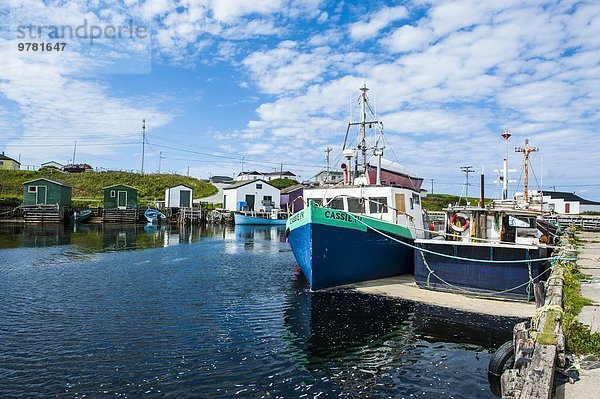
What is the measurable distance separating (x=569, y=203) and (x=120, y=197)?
7325cm

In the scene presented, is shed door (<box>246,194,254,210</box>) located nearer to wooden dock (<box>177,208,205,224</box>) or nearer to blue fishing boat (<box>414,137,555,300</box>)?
wooden dock (<box>177,208,205,224</box>)

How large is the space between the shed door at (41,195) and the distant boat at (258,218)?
23.7m

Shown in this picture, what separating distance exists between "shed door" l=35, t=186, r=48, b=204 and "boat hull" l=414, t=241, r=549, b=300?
168ft

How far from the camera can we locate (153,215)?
55.7 meters

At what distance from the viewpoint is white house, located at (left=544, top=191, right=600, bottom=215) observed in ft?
241

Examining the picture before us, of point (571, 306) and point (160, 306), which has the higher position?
point (571, 306)

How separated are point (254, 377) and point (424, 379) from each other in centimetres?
348

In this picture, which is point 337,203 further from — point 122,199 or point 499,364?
point 122,199

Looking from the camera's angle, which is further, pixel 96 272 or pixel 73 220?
pixel 73 220

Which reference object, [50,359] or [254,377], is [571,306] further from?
[50,359]

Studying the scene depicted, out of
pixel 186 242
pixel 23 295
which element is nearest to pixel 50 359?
pixel 23 295

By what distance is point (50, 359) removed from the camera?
9.23m

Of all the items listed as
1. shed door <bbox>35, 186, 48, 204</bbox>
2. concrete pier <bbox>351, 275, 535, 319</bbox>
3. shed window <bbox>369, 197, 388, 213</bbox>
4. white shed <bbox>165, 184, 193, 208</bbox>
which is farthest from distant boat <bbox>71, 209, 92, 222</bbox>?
concrete pier <bbox>351, 275, 535, 319</bbox>

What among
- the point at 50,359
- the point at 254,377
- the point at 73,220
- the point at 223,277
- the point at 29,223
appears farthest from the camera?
the point at 73,220
